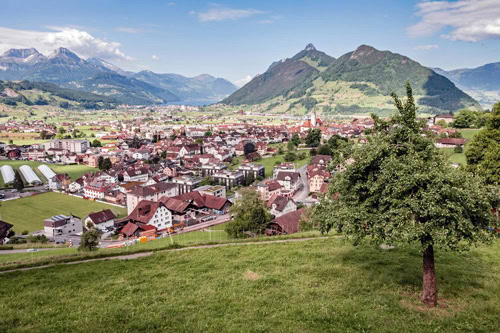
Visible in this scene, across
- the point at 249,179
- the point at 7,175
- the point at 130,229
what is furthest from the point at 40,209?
the point at 249,179

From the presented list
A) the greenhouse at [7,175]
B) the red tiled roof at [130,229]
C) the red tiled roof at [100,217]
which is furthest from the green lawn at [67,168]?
the red tiled roof at [130,229]

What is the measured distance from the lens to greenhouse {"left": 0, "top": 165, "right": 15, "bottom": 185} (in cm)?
7933

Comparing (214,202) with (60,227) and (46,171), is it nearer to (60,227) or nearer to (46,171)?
(60,227)

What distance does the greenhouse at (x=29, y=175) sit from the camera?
81.2 metres

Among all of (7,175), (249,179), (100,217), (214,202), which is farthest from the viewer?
(7,175)

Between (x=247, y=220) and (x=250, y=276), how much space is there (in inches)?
818

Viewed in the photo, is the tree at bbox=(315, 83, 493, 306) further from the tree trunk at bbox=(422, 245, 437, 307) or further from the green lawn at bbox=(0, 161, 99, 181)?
the green lawn at bbox=(0, 161, 99, 181)

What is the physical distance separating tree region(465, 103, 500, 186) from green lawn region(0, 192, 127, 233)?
55.2 meters

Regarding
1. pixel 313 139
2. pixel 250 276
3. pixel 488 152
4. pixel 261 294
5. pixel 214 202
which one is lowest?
pixel 214 202

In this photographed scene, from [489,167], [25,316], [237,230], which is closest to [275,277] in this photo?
[25,316]

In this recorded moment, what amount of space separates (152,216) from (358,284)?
42.5 meters

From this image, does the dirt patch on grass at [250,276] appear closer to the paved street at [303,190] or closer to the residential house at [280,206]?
the residential house at [280,206]

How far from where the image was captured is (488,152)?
73.6 feet

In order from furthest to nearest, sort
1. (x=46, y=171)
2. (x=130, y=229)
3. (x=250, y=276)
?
(x=46, y=171) < (x=130, y=229) < (x=250, y=276)
